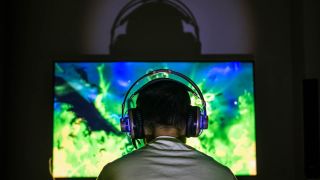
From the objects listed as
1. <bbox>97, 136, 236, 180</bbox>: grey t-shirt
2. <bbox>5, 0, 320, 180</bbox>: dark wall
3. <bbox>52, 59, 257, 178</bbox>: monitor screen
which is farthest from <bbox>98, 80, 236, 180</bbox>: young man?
<bbox>5, 0, 320, 180</bbox>: dark wall

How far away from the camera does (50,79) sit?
3.46 m

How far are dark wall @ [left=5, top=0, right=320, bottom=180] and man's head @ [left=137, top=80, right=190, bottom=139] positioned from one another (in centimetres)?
194

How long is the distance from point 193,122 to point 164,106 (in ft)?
0.70

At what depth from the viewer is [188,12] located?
11.7 feet

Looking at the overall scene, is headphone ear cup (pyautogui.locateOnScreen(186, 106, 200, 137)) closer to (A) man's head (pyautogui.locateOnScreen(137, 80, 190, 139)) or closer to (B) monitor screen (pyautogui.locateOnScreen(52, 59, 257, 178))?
(A) man's head (pyautogui.locateOnScreen(137, 80, 190, 139))

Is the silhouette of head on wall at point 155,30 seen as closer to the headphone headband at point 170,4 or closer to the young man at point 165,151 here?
the headphone headband at point 170,4

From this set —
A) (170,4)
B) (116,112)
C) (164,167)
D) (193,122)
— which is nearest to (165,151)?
(164,167)

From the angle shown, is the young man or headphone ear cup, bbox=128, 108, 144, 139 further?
headphone ear cup, bbox=128, 108, 144, 139

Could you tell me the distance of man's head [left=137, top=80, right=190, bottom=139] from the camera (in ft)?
5.31

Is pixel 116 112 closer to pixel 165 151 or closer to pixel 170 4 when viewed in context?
pixel 170 4
